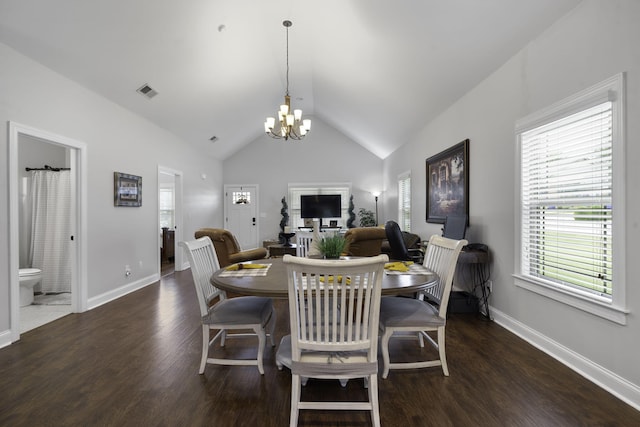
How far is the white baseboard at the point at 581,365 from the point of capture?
1.87m

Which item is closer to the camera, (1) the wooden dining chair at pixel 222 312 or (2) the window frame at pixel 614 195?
(2) the window frame at pixel 614 195

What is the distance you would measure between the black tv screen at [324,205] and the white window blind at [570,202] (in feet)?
17.9

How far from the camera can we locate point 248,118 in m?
6.84

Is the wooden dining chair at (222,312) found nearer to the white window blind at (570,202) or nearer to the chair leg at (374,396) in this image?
the chair leg at (374,396)

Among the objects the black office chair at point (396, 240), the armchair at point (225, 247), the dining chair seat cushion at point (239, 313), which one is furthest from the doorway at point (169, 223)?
the black office chair at point (396, 240)

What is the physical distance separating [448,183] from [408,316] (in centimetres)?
272

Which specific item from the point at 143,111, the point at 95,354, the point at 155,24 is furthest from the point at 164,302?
the point at 155,24

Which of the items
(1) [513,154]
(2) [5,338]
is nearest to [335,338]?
(1) [513,154]

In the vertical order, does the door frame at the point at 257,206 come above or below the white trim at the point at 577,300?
above

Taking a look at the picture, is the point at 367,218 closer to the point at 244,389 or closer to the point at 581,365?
the point at 581,365

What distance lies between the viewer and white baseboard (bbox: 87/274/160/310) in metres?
3.84

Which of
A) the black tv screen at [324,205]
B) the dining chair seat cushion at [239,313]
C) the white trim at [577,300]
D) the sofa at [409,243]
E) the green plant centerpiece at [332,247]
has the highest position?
the black tv screen at [324,205]

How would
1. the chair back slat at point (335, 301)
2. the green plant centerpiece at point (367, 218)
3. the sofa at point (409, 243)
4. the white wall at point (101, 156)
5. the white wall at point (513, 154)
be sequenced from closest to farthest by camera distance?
the chair back slat at point (335, 301) → the white wall at point (513, 154) → the white wall at point (101, 156) → the sofa at point (409, 243) → the green plant centerpiece at point (367, 218)

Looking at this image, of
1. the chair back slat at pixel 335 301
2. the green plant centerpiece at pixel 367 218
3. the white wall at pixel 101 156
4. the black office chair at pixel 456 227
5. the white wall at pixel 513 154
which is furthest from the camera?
the green plant centerpiece at pixel 367 218
